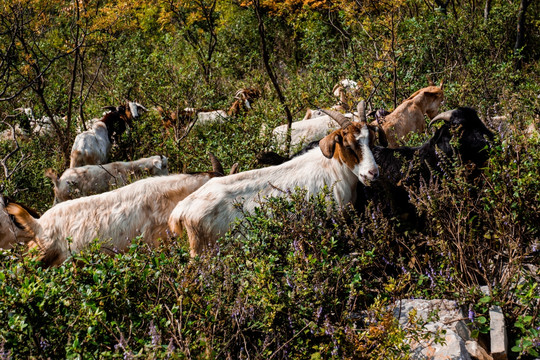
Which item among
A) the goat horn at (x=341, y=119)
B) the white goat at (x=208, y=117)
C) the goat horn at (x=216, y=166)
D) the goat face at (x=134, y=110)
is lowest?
the goat horn at (x=216, y=166)

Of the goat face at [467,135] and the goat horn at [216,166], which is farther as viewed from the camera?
the goat horn at [216,166]

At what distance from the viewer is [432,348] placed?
2.96 metres

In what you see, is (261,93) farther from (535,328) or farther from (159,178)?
(535,328)

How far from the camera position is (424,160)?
16.2ft

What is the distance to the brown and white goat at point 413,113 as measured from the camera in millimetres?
7426

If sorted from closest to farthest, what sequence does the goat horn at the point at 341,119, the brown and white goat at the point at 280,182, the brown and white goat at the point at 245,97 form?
1. the brown and white goat at the point at 280,182
2. the goat horn at the point at 341,119
3. the brown and white goat at the point at 245,97

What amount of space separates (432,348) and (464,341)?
362 millimetres

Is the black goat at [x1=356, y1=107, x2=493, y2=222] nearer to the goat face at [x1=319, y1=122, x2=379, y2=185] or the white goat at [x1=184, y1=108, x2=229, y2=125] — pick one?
the goat face at [x1=319, y1=122, x2=379, y2=185]

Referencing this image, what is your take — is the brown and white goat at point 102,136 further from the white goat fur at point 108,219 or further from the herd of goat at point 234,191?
the white goat fur at point 108,219

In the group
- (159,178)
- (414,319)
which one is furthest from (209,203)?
(414,319)

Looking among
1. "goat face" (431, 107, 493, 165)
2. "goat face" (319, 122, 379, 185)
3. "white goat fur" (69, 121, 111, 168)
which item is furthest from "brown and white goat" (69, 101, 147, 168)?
"goat face" (431, 107, 493, 165)

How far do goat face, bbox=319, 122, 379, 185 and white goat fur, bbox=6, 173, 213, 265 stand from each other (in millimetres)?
1642

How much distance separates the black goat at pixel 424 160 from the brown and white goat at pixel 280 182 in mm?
282

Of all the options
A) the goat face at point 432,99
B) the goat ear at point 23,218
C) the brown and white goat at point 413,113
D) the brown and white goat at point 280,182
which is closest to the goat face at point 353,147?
the brown and white goat at point 280,182
